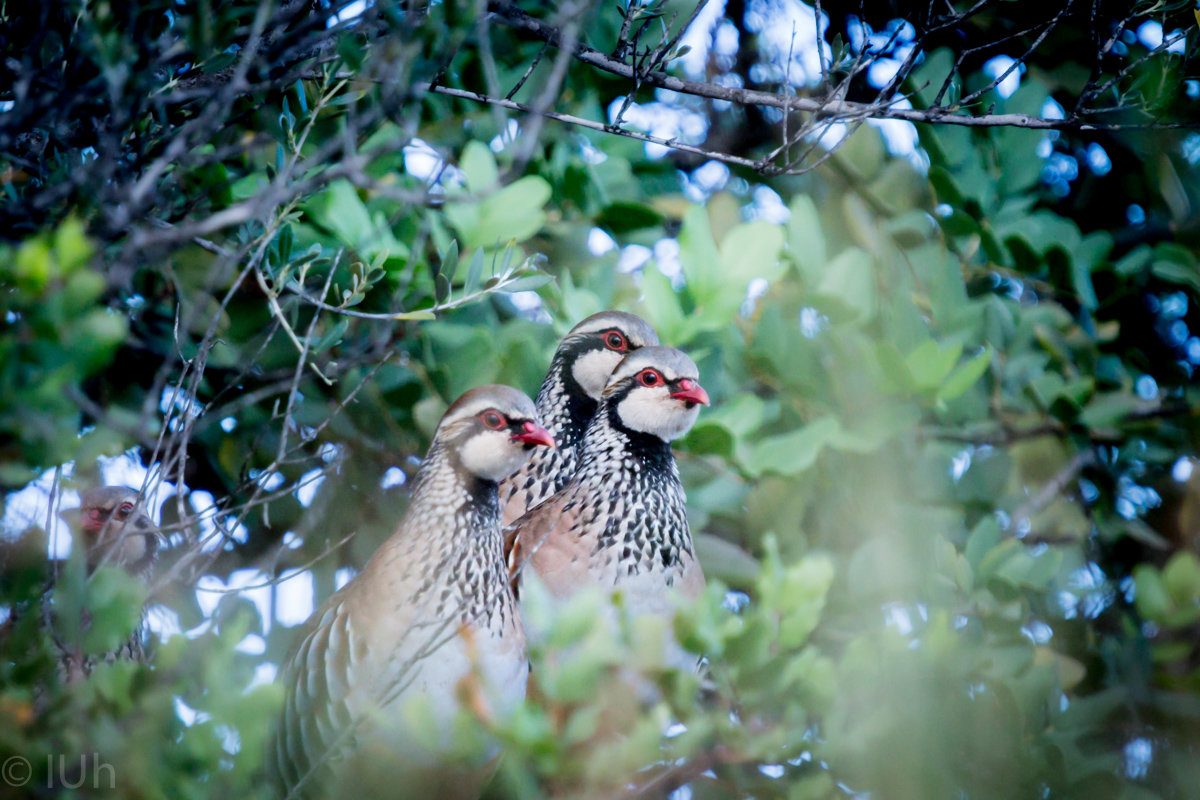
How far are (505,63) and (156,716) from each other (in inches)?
82.7

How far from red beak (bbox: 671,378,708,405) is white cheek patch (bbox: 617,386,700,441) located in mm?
25

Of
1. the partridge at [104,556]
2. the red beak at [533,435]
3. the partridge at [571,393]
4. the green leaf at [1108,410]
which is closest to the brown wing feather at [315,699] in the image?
the partridge at [104,556]

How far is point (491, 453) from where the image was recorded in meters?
1.88

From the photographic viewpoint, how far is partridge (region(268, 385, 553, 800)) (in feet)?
5.60

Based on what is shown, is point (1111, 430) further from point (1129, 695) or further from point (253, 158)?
point (253, 158)

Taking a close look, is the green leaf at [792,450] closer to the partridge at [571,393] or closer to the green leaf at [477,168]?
the partridge at [571,393]

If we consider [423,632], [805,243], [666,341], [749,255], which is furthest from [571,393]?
[423,632]

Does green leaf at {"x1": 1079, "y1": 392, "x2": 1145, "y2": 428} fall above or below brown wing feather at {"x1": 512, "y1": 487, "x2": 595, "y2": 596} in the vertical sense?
above

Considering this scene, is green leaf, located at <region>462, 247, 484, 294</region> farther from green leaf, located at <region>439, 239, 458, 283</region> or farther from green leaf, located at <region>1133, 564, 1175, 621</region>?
green leaf, located at <region>1133, 564, 1175, 621</region>

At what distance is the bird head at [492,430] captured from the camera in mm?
1849

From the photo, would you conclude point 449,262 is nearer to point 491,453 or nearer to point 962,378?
point 491,453

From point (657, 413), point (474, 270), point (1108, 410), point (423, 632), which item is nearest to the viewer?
point (423, 632)

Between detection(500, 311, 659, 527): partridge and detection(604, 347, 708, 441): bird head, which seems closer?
detection(604, 347, 708, 441): bird head

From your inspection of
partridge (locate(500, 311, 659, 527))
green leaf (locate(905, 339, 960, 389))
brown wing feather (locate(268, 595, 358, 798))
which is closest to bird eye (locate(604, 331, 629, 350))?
partridge (locate(500, 311, 659, 527))
